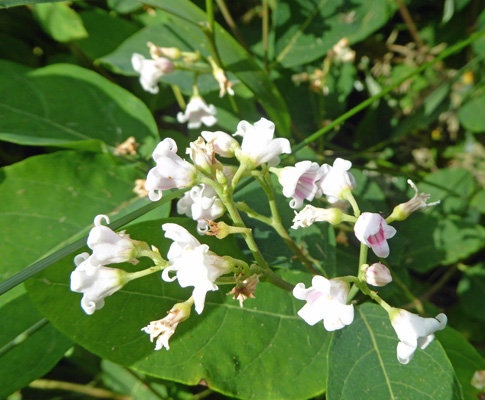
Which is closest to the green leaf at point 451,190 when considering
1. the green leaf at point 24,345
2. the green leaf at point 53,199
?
the green leaf at point 53,199

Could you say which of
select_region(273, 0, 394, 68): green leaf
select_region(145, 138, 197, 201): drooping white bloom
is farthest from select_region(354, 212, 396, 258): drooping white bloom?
select_region(273, 0, 394, 68): green leaf

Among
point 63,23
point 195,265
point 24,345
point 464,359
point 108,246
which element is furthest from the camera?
point 63,23

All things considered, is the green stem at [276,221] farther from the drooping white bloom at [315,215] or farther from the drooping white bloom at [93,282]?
the drooping white bloom at [93,282]

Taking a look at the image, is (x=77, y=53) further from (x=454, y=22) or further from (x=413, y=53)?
(x=454, y=22)

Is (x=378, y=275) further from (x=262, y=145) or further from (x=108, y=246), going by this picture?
(x=108, y=246)

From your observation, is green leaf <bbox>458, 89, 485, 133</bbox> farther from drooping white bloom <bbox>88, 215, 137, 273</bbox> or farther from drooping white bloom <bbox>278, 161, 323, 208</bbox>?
drooping white bloom <bbox>88, 215, 137, 273</bbox>

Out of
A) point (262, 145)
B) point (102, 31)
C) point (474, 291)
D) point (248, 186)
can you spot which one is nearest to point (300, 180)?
point (262, 145)

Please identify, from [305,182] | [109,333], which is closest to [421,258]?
[305,182]
